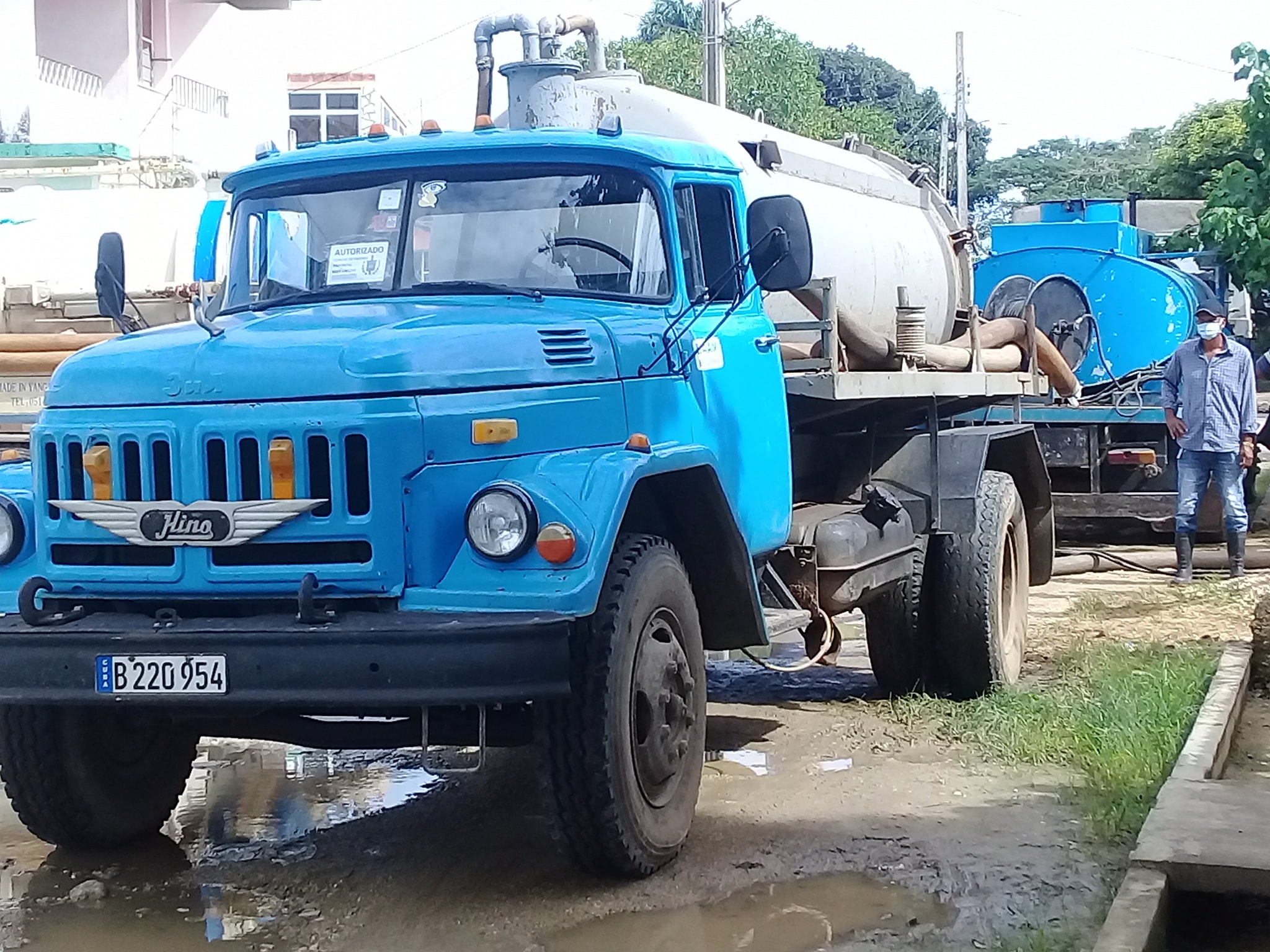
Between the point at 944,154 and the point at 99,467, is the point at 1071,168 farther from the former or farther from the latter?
the point at 99,467

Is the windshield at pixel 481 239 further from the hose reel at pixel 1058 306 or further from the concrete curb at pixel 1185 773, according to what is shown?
the hose reel at pixel 1058 306

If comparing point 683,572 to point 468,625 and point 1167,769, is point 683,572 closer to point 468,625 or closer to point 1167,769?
point 468,625

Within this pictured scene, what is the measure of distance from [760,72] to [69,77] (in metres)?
23.4

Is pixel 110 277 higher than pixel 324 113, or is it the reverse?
pixel 324 113

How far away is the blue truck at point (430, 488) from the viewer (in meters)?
4.34

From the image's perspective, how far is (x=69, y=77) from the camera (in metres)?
22.8

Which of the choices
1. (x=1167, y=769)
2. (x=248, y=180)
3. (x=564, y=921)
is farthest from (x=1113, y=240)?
(x=564, y=921)

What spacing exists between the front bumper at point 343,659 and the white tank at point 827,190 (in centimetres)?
281

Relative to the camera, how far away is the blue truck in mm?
4336

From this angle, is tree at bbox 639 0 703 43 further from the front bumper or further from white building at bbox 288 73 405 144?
the front bumper

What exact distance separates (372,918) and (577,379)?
1634mm

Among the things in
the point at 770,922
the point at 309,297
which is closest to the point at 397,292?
the point at 309,297

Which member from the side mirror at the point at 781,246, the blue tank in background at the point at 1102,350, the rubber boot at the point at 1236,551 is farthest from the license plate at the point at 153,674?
the blue tank in background at the point at 1102,350

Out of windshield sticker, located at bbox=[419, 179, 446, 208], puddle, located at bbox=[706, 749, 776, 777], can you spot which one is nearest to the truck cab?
windshield sticker, located at bbox=[419, 179, 446, 208]
